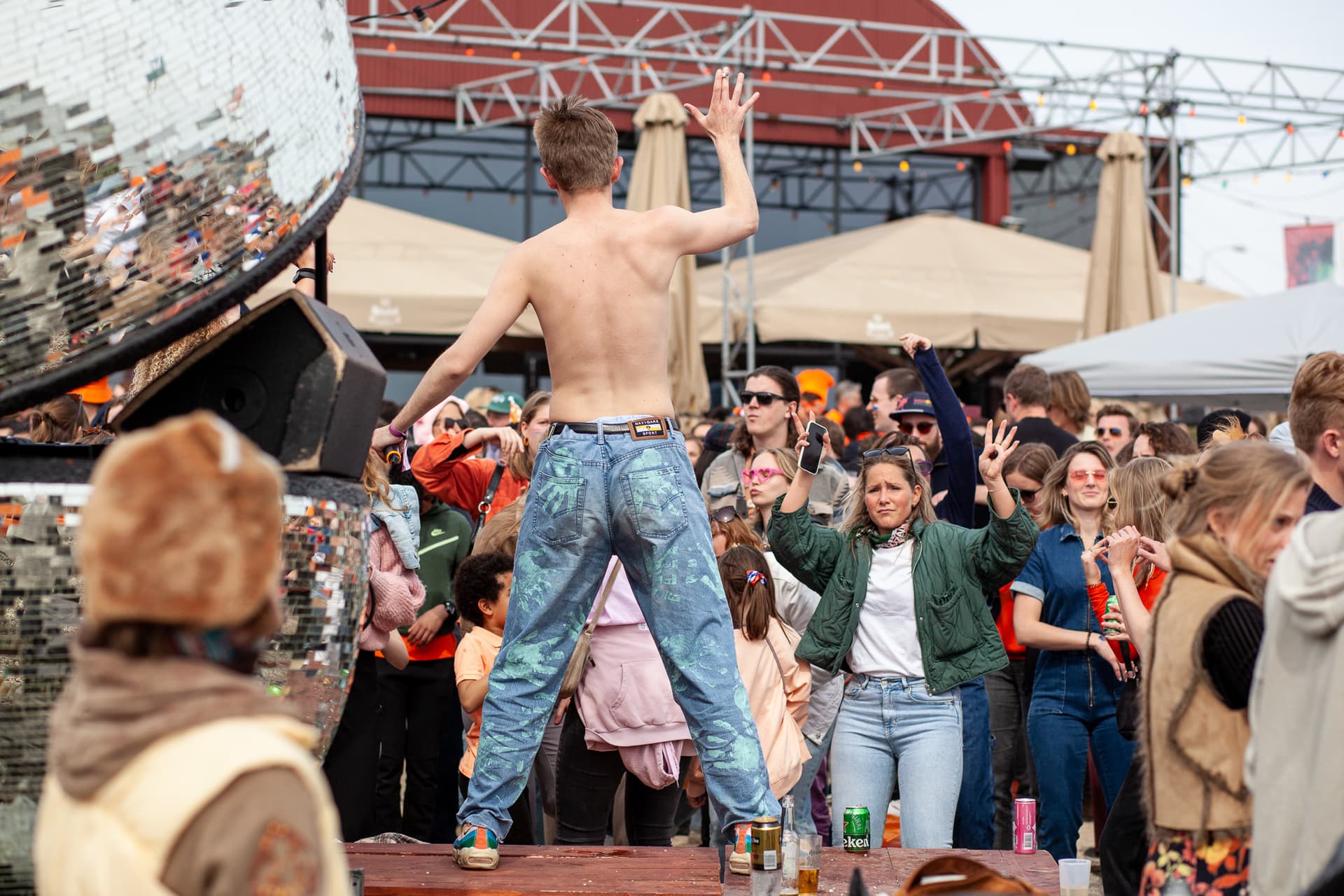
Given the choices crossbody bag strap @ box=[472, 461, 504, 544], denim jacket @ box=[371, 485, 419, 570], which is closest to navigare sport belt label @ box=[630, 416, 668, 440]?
denim jacket @ box=[371, 485, 419, 570]

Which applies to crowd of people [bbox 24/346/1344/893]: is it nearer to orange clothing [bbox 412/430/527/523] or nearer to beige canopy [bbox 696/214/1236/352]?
orange clothing [bbox 412/430/527/523]

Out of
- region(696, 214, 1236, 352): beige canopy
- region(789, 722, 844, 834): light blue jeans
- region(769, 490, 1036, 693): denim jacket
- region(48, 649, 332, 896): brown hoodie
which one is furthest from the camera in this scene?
region(696, 214, 1236, 352): beige canopy

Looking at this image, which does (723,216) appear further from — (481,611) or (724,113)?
(481,611)

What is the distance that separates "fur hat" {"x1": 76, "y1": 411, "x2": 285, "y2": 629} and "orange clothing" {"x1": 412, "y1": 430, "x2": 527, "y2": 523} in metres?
4.35

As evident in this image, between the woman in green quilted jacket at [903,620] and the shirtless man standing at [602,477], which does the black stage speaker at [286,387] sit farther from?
the woman in green quilted jacket at [903,620]

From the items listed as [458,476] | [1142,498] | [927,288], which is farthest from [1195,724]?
[927,288]

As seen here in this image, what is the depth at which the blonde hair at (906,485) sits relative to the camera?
5137 mm

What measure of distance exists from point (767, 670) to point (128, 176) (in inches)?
121

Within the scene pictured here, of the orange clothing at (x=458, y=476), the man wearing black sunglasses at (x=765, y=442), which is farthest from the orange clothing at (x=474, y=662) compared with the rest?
the man wearing black sunglasses at (x=765, y=442)

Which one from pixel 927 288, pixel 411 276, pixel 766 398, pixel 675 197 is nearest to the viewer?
pixel 766 398

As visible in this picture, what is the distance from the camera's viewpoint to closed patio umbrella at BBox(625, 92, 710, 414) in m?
12.4

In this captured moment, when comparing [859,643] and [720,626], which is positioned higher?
[720,626]

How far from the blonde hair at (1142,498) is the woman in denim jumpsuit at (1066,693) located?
421mm

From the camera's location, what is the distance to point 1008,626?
20.7 feet
